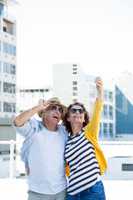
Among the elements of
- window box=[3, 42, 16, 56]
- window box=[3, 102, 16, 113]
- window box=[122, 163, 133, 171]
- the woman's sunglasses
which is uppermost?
window box=[3, 42, 16, 56]

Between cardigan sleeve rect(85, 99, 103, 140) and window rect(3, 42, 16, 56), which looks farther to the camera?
window rect(3, 42, 16, 56)

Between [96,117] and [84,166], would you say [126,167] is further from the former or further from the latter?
[84,166]

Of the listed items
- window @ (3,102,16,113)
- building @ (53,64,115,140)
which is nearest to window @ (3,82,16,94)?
window @ (3,102,16,113)

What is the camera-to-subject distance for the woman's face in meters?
2.60

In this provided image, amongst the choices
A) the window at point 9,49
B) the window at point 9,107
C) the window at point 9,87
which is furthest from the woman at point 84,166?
the window at point 9,49

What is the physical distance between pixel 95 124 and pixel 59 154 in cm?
29

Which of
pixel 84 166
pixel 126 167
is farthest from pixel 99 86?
pixel 126 167

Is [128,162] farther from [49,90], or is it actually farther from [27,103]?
[49,90]

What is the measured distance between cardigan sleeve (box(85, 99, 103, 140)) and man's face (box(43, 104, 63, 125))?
177 mm

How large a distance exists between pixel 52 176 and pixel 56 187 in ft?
0.20

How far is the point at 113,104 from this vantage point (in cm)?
7125

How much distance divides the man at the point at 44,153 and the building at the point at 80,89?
6416cm

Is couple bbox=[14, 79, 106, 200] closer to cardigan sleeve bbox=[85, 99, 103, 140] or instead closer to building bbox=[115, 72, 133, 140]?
cardigan sleeve bbox=[85, 99, 103, 140]

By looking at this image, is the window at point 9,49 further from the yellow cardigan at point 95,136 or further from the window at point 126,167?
the yellow cardigan at point 95,136
